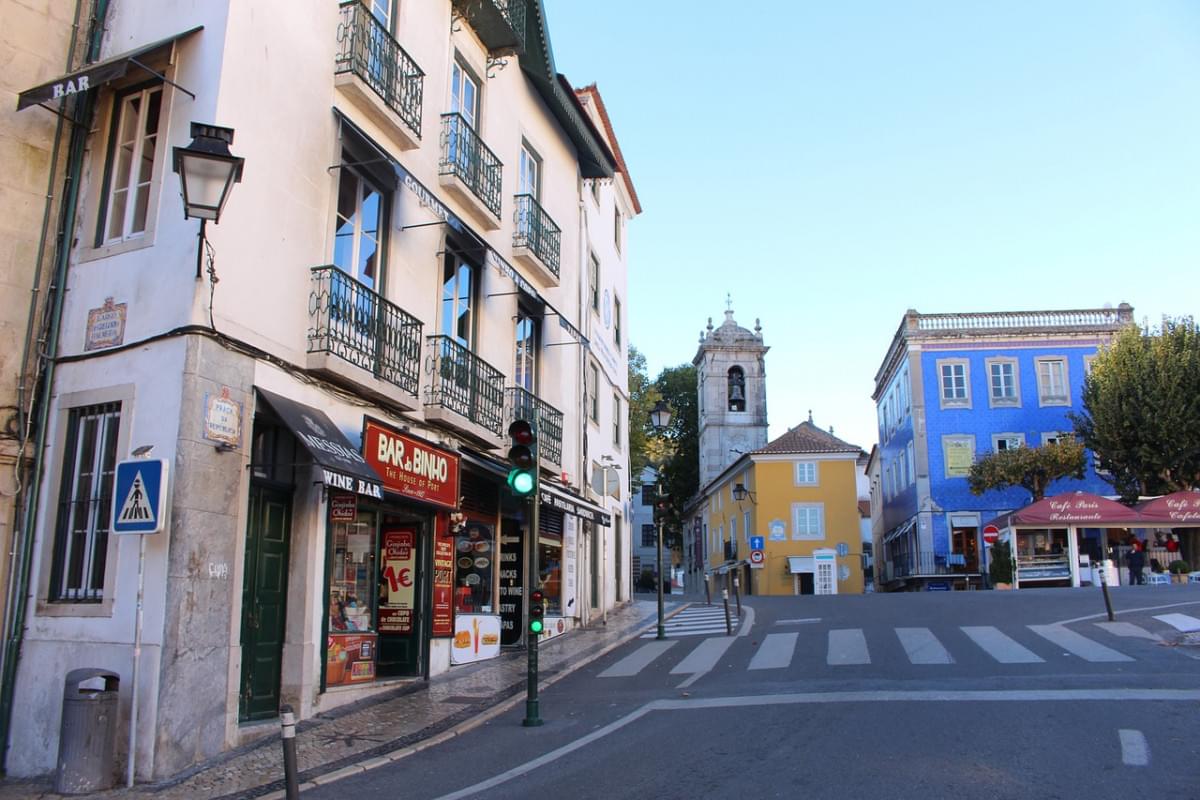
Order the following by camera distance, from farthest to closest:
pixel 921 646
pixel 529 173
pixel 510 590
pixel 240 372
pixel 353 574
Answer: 1. pixel 529 173
2. pixel 510 590
3. pixel 921 646
4. pixel 353 574
5. pixel 240 372

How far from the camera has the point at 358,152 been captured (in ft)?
39.9

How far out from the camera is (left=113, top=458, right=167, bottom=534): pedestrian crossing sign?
8.14 metres

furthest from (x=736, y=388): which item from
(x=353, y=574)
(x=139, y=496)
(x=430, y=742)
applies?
(x=139, y=496)

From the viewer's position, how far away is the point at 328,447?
10070mm

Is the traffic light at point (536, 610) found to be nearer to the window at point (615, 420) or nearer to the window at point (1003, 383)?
the window at point (615, 420)

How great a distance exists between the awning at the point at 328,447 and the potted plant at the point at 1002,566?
95.6ft

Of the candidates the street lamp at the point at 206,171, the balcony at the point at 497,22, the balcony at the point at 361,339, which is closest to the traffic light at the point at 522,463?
the balcony at the point at 361,339

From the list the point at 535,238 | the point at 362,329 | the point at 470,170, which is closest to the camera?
the point at 362,329

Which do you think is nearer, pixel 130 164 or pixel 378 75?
pixel 130 164

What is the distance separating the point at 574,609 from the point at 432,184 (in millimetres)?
10202

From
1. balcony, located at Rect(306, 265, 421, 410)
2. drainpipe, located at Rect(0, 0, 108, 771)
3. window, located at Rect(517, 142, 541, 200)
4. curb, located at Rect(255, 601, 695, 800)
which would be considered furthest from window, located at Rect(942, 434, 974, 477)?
drainpipe, located at Rect(0, 0, 108, 771)

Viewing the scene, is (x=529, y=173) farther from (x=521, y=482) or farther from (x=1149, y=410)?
(x=1149, y=410)

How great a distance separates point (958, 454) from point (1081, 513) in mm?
12387

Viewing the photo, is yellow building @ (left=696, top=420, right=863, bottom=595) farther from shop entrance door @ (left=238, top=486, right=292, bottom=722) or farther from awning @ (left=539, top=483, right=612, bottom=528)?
shop entrance door @ (left=238, top=486, right=292, bottom=722)
